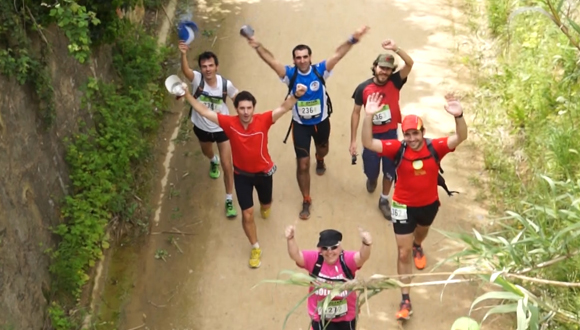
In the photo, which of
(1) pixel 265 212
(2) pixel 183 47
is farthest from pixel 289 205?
(2) pixel 183 47

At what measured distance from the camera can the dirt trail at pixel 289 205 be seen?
613 centimetres

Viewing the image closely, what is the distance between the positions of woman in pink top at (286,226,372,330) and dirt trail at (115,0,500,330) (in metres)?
1.15

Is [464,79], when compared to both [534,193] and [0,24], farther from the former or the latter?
[0,24]

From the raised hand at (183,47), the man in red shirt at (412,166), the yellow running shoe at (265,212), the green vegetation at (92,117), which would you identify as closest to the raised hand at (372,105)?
the man in red shirt at (412,166)

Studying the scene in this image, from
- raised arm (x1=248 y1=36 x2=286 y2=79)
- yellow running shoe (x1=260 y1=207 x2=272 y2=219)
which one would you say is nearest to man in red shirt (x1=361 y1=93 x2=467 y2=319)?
raised arm (x1=248 y1=36 x2=286 y2=79)

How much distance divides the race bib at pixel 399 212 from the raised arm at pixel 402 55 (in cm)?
128

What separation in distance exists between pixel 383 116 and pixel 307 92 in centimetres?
73

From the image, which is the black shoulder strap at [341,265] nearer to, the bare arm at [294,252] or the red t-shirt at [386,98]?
the bare arm at [294,252]

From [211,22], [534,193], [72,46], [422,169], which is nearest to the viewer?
[422,169]

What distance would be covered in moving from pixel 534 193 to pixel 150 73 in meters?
4.35

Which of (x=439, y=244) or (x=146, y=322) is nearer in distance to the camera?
(x=146, y=322)

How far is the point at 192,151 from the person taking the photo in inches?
306

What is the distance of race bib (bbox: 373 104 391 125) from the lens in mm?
6184

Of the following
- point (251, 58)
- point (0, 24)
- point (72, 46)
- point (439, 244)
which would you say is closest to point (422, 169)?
point (439, 244)
